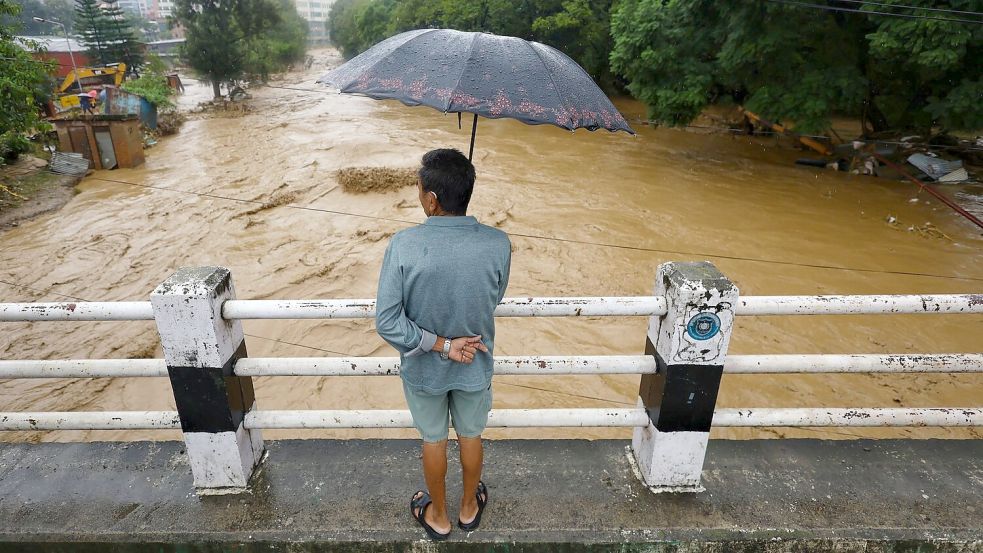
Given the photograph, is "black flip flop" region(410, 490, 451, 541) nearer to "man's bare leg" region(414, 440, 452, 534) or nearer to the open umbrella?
"man's bare leg" region(414, 440, 452, 534)

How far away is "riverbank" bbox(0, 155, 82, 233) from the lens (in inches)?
429

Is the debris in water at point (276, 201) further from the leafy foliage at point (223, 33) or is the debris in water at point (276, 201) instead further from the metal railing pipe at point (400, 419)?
the leafy foliage at point (223, 33)

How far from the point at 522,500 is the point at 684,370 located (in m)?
0.82

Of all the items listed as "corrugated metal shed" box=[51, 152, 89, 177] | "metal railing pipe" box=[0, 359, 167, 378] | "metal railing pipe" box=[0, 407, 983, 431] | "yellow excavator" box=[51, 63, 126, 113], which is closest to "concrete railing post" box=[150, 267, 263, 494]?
"metal railing pipe" box=[0, 407, 983, 431]

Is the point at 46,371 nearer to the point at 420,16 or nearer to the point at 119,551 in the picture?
the point at 119,551

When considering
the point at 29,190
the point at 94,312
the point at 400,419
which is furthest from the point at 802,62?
the point at 29,190

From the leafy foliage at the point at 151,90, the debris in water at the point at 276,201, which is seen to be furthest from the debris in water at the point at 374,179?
the leafy foliage at the point at 151,90

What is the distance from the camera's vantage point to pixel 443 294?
5.81 feet

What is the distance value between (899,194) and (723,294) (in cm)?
1325

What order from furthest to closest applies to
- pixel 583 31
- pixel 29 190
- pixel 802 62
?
pixel 583 31 → pixel 802 62 → pixel 29 190

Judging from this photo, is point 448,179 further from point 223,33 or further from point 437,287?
point 223,33

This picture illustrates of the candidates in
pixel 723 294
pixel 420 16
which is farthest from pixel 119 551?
pixel 420 16

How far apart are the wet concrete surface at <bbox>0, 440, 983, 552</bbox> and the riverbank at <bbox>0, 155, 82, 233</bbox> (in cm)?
1076

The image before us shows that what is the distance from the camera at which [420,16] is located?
31641mm
